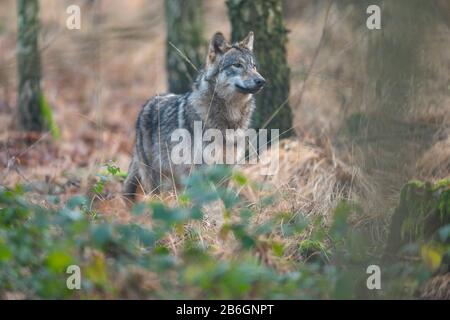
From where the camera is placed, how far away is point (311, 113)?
10.1 m

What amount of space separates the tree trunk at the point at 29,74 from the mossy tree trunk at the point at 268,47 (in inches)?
140

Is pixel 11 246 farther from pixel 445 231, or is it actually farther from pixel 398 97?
pixel 398 97

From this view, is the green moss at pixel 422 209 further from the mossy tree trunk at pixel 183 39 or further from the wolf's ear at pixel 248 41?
the mossy tree trunk at pixel 183 39

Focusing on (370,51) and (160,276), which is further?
(370,51)

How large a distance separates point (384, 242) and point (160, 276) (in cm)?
239

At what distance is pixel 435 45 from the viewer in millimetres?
7711

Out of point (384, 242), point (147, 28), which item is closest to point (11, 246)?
point (384, 242)

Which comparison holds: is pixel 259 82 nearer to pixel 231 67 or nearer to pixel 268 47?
pixel 231 67

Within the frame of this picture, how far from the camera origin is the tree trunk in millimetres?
10398

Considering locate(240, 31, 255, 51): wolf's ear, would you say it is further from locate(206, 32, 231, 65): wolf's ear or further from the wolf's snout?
the wolf's snout

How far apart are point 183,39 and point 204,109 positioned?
2056 millimetres

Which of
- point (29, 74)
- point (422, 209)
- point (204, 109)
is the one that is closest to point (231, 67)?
point (204, 109)

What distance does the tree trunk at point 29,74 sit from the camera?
10.4 metres

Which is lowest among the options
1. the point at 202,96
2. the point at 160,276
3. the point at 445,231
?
the point at 160,276
